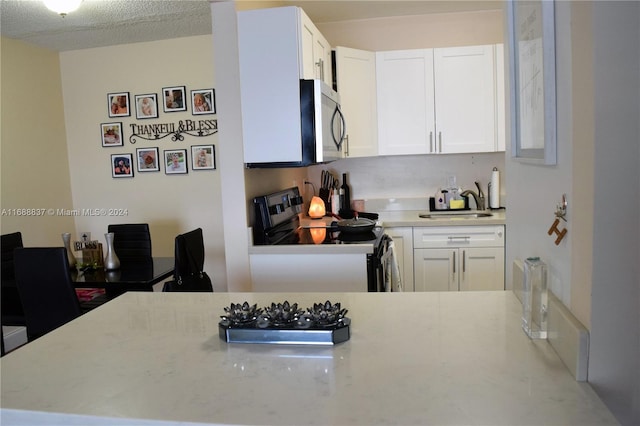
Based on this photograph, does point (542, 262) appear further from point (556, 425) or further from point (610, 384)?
point (556, 425)

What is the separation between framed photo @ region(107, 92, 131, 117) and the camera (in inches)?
191

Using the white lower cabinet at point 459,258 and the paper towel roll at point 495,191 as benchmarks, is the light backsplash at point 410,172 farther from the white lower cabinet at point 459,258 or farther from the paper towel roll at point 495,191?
the white lower cabinet at point 459,258

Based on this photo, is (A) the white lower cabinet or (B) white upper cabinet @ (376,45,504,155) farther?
(B) white upper cabinet @ (376,45,504,155)

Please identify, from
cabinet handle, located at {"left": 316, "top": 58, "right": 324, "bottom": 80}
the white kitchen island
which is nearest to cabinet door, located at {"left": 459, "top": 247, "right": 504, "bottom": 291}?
cabinet handle, located at {"left": 316, "top": 58, "right": 324, "bottom": 80}

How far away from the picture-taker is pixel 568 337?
970 mm

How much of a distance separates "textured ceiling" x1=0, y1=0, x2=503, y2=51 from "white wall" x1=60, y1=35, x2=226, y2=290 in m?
0.25

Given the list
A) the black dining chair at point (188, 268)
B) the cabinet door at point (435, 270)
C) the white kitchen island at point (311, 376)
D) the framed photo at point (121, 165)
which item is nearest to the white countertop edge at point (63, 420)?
the white kitchen island at point (311, 376)

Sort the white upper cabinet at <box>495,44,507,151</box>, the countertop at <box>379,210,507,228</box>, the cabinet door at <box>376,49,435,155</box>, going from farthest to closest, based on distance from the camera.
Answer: the cabinet door at <box>376,49,435,155</box>, the white upper cabinet at <box>495,44,507,151</box>, the countertop at <box>379,210,507,228</box>

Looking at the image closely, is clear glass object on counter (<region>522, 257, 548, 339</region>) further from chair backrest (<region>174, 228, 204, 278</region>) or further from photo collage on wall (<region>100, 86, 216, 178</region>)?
photo collage on wall (<region>100, 86, 216, 178</region>)

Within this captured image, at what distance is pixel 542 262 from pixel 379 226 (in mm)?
2356

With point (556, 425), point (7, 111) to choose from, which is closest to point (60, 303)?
point (7, 111)

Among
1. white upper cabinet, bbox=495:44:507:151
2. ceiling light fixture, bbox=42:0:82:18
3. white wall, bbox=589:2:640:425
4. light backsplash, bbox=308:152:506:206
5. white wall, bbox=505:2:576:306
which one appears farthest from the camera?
light backsplash, bbox=308:152:506:206

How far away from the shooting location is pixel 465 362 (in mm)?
1037

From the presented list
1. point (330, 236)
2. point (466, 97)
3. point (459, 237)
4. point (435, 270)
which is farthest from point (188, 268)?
point (466, 97)
